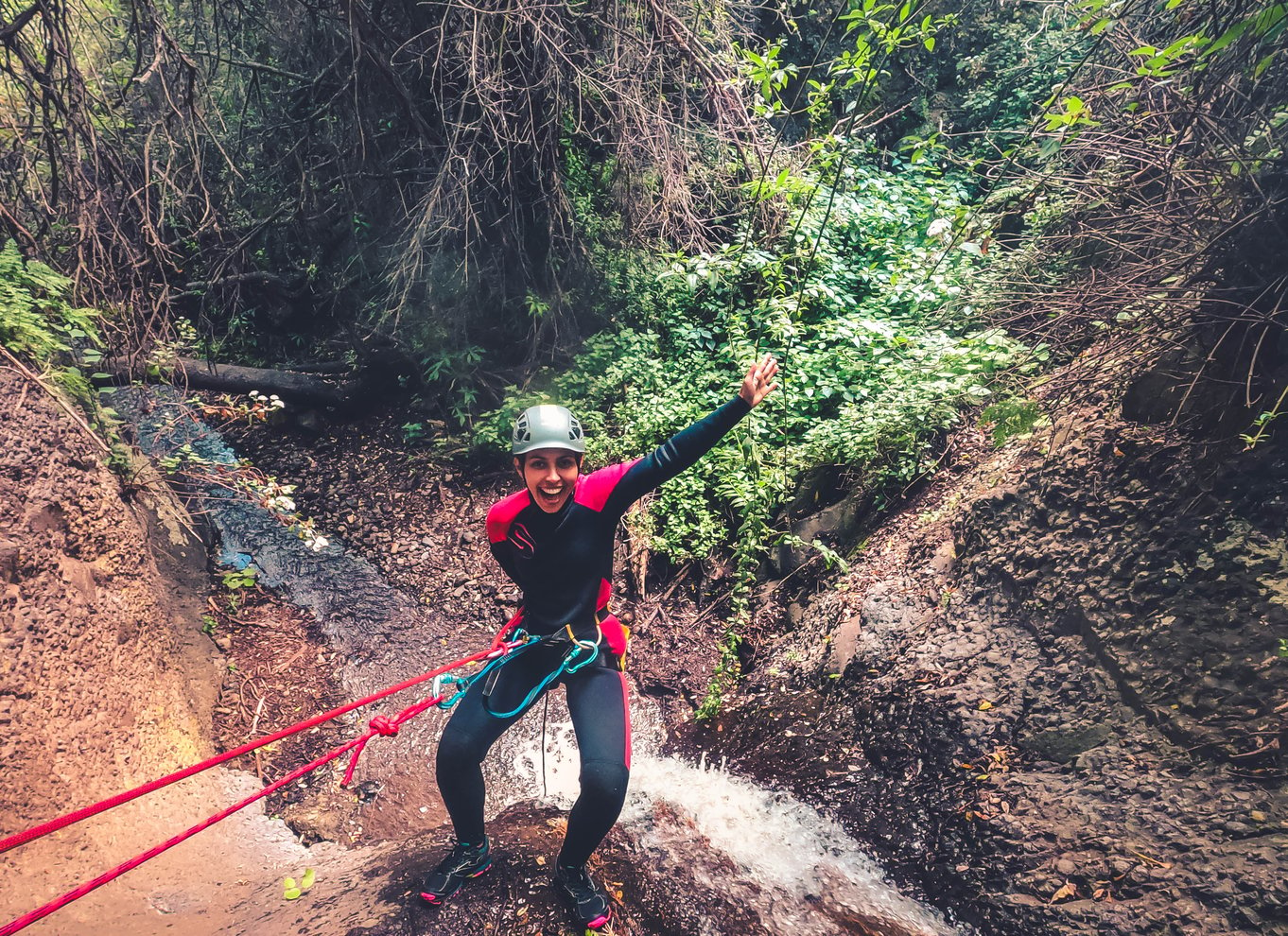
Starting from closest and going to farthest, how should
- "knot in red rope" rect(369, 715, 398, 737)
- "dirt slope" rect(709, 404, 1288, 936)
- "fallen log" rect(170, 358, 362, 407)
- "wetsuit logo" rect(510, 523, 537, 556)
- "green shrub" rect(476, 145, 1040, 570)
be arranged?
"dirt slope" rect(709, 404, 1288, 936) → "knot in red rope" rect(369, 715, 398, 737) → "wetsuit logo" rect(510, 523, 537, 556) → "green shrub" rect(476, 145, 1040, 570) → "fallen log" rect(170, 358, 362, 407)

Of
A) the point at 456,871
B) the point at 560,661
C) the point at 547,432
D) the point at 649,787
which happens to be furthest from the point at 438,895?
the point at 547,432

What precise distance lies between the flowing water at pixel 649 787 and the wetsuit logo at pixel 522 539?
3.89 feet

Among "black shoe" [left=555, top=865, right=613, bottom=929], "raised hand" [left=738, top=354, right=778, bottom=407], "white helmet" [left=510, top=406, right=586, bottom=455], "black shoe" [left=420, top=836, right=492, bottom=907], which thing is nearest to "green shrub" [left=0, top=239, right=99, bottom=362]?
"white helmet" [left=510, top=406, right=586, bottom=455]

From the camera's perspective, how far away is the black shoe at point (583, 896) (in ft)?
8.69

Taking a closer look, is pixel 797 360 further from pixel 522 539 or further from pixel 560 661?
pixel 560 661

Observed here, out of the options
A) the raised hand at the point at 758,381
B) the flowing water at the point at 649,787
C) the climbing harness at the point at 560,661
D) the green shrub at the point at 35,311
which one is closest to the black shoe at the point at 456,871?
the climbing harness at the point at 560,661

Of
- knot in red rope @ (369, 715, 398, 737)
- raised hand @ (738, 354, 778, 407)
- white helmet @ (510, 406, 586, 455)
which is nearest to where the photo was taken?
knot in red rope @ (369, 715, 398, 737)

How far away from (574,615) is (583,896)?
1141 millimetres

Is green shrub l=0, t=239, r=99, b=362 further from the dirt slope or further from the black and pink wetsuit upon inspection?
the dirt slope

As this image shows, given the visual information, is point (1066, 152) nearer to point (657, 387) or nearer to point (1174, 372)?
point (1174, 372)

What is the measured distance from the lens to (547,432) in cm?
282

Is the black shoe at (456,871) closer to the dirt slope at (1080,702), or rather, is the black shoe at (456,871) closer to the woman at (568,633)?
the woman at (568,633)

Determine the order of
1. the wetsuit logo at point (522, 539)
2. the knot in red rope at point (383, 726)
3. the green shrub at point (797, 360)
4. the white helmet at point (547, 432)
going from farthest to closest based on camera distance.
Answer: the green shrub at point (797, 360), the wetsuit logo at point (522, 539), the white helmet at point (547, 432), the knot in red rope at point (383, 726)

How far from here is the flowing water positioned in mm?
3020
